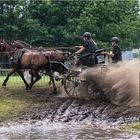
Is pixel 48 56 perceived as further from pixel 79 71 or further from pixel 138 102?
pixel 138 102

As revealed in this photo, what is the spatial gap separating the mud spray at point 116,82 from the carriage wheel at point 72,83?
474 millimetres

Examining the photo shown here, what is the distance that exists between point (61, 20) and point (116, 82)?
3433cm

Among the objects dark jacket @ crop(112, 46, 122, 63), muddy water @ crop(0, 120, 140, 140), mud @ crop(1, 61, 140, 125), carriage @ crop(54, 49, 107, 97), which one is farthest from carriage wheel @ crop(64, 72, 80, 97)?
muddy water @ crop(0, 120, 140, 140)

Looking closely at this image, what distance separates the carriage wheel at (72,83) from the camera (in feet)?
63.2

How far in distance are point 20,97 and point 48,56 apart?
2390mm

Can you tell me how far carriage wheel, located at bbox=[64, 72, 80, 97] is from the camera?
19.2 metres

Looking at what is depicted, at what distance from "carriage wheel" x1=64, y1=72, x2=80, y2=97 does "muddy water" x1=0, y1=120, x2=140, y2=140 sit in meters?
4.02

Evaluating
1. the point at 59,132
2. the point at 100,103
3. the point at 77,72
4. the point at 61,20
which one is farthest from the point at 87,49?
the point at 61,20

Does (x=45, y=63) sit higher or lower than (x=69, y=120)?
higher

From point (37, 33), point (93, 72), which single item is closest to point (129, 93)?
point (93, 72)

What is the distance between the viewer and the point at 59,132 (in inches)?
539

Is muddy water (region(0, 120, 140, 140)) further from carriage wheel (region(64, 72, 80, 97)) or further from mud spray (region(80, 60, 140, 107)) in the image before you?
carriage wheel (region(64, 72, 80, 97))

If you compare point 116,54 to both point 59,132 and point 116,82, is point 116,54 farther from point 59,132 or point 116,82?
point 59,132

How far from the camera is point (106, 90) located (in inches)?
700
